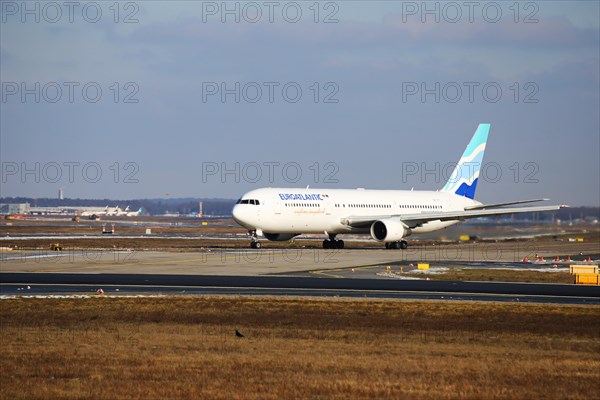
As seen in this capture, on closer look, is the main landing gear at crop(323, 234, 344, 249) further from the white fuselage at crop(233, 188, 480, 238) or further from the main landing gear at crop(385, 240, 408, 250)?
the main landing gear at crop(385, 240, 408, 250)

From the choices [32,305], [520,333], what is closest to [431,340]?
[520,333]

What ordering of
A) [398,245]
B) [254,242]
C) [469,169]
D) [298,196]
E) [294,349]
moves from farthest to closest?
1. [469,169]
2. [398,245]
3. [298,196]
4. [254,242]
5. [294,349]

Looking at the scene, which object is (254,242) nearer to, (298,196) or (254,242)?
(254,242)

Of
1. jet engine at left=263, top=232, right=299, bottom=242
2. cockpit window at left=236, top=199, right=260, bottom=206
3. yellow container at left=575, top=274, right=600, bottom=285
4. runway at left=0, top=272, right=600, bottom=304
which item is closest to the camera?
runway at left=0, top=272, right=600, bottom=304

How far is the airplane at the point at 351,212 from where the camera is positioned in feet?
228

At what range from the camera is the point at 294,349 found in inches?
830

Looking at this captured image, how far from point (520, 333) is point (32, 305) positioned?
49.9 ft

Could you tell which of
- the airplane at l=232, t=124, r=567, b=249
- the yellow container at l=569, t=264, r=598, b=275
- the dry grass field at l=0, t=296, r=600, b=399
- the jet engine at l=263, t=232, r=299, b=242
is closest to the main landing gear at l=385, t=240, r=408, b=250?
the airplane at l=232, t=124, r=567, b=249

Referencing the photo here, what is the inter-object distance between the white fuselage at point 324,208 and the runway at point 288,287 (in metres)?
27.0

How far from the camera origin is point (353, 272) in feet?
152

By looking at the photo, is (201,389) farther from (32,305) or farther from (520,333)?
(32,305)

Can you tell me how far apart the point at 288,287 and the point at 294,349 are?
628 inches

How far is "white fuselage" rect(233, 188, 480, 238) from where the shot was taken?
69250 millimetres

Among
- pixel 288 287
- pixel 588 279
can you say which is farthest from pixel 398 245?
pixel 288 287
